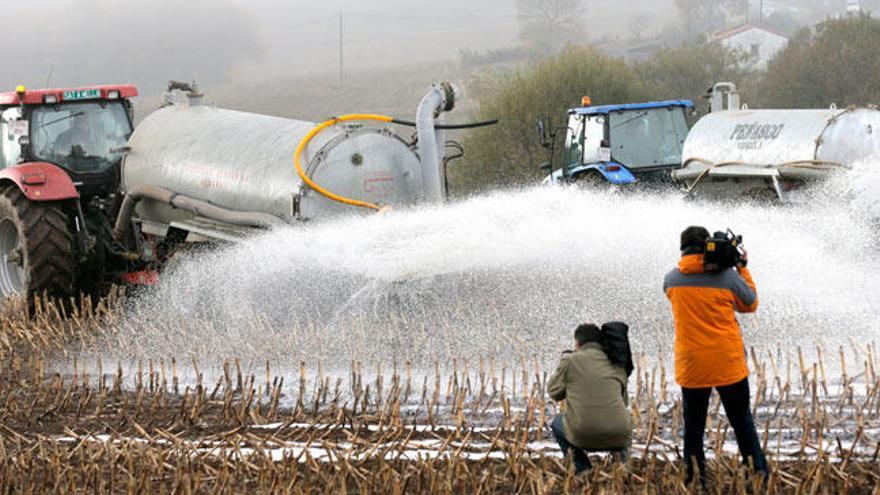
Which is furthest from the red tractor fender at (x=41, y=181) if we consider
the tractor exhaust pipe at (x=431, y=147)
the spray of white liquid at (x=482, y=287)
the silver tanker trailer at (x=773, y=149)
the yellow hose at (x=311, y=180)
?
the silver tanker trailer at (x=773, y=149)

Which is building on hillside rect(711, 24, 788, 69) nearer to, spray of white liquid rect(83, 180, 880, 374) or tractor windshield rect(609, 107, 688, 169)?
tractor windshield rect(609, 107, 688, 169)

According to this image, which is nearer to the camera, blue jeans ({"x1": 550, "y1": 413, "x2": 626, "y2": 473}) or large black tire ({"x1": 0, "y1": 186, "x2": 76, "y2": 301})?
blue jeans ({"x1": 550, "y1": 413, "x2": 626, "y2": 473})

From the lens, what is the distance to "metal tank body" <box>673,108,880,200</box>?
1466 centimetres

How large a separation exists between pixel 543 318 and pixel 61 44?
54.4 metres

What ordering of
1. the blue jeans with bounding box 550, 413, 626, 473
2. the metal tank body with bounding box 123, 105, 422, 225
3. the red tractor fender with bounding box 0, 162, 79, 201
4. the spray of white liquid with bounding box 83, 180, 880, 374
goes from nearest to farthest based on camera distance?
the blue jeans with bounding box 550, 413, 626, 473, the spray of white liquid with bounding box 83, 180, 880, 374, the metal tank body with bounding box 123, 105, 422, 225, the red tractor fender with bounding box 0, 162, 79, 201

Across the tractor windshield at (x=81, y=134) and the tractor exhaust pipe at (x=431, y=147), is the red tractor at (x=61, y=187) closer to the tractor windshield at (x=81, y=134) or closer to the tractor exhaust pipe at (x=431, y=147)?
the tractor windshield at (x=81, y=134)

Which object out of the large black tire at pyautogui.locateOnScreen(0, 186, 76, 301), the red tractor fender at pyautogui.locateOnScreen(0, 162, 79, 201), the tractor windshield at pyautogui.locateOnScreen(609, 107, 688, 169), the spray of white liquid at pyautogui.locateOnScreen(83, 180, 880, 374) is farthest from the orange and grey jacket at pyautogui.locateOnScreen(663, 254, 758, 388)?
the tractor windshield at pyautogui.locateOnScreen(609, 107, 688, 169)

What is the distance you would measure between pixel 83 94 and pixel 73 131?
0.40m

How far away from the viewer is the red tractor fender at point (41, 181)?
13789 mm

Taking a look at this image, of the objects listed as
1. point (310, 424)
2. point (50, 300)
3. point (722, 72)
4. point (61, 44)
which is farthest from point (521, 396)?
point (61, 44)

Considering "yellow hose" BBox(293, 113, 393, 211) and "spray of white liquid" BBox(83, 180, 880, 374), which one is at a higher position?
"yellow hose" BBox(293, 113, 393, 211)

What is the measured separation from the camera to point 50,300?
A: 45.4 feet

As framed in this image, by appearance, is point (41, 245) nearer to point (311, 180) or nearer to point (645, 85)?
point (311, 180)

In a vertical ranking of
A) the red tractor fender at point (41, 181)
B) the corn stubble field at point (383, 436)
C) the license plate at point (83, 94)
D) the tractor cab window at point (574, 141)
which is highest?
the license plate at point (83, 94)
